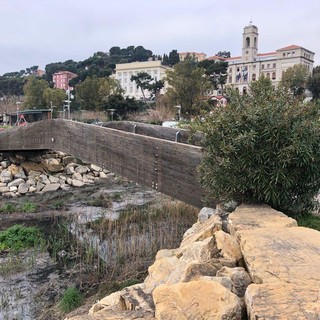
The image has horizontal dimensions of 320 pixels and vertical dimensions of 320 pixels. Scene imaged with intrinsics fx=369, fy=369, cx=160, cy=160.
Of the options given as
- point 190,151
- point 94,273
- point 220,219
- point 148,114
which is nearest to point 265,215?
point 220,219

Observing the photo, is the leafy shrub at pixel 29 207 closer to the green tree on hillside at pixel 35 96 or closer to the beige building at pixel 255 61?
the green tree on hillside at pixel 35 96

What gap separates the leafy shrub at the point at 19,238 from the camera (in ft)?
25.9

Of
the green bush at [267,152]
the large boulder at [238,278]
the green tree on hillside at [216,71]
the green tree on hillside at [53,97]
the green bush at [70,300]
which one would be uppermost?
the green tree on hillside at [216,71]

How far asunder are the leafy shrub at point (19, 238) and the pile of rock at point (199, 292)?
5.10 metres

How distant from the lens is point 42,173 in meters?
15.2

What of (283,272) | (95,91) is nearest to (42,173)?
(283,272)

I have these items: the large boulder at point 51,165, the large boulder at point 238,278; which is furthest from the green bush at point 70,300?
the large boulder at point 51,165

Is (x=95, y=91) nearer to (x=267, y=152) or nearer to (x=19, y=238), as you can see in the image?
(x=19, y=238)

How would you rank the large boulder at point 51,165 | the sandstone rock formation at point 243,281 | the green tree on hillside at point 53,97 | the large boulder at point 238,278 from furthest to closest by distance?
the green tree on hillside at point 53,97 → the large boulder at point 51,165 → the large boulder at point 238,278 → the sandstone rock formation at point 243,281

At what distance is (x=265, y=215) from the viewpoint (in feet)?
13.0

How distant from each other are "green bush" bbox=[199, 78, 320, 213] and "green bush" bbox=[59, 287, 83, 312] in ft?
8.97

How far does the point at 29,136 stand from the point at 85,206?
12.2 ft

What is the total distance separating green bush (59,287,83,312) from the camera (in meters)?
5.29

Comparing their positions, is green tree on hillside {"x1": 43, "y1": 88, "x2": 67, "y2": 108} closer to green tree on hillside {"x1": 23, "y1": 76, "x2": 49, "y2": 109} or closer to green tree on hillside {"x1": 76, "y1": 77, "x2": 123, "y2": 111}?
green tree on hillside {"x1": 23, "y1": 76, "x2": 49, "y2": 109}
